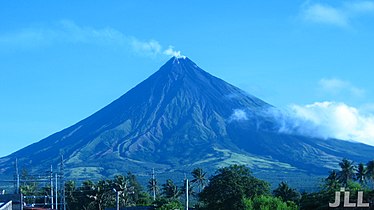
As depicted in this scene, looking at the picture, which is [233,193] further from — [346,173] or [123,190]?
[346,173]

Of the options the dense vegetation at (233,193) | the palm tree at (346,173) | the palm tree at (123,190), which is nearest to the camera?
the dense vegetation at (233,193)

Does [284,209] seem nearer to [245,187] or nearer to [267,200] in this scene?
[267,200]

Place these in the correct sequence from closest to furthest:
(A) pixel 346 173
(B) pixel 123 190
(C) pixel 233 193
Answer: (C) pixel 233 193 → (B) pixel 123 190 → (A) pixel 346 173

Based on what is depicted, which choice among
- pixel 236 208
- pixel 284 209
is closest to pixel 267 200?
pixel 284 209

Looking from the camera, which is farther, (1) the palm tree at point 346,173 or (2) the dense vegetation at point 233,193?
(1) the palm tree at point 346,173

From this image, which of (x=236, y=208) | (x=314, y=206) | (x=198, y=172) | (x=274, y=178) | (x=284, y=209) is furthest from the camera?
(x=274, y=178)

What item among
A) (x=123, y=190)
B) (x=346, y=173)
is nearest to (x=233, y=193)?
(x=123, y=190)

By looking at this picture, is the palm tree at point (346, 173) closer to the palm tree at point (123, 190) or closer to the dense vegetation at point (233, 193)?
the dense vegetation at point (233, 193)

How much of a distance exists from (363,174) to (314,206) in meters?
50.6

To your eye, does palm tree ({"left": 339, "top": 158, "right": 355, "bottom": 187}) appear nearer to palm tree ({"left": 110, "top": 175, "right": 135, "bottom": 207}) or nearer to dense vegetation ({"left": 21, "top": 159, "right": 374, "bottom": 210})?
dense vegetation ({"left": 21, "top": 159, "right": 374, "bottom": 210})

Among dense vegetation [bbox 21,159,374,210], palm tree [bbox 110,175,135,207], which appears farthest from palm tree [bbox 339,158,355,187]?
palm tree [bbox 110,175,135,207]

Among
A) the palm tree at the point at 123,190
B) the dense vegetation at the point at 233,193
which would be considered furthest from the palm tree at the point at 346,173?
the palm tree at the point at 123,190

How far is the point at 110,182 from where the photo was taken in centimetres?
9694

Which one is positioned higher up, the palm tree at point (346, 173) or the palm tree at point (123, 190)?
the palm tree at point (346, 173)
